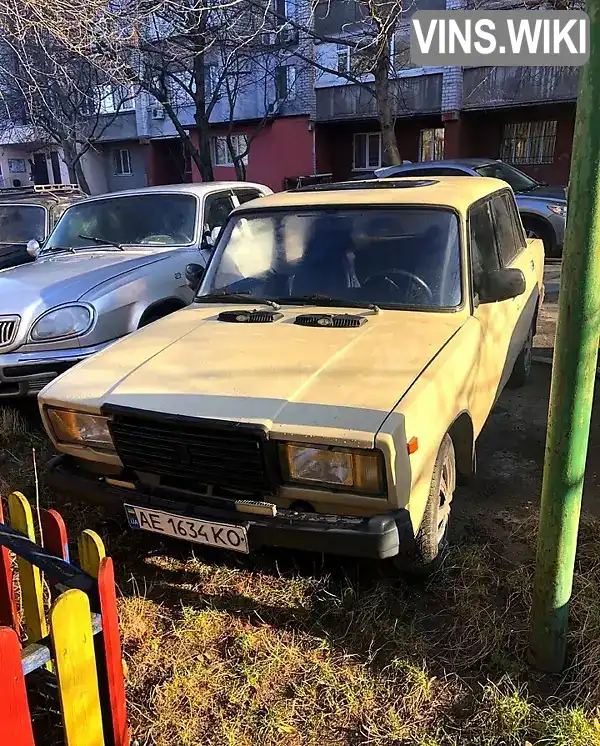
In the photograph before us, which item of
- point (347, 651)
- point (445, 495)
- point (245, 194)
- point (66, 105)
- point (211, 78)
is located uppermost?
point (211, 78)

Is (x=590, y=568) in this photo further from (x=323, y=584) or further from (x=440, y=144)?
(x=440, y=144)

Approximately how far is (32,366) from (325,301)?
7.85 feet

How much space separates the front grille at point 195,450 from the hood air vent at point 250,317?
1.02 meters

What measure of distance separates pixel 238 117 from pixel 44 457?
2189 cm

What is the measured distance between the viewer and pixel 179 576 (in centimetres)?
316

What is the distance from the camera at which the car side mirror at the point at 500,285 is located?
3396 mm

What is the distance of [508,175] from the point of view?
11.2 metres

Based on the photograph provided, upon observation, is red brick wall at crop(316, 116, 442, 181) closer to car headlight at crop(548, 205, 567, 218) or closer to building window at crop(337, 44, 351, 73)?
building window at crop(337, 44, 351, 73)

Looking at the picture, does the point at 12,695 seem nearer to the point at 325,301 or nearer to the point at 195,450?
the point at 195,450

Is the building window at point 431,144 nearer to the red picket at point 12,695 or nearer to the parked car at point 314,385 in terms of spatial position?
the parked car at point 314,385

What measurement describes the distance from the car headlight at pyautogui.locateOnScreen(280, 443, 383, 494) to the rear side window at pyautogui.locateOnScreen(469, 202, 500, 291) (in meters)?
1.54

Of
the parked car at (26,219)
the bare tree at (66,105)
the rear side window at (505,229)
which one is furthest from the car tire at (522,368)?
the bare tree at (66,105)

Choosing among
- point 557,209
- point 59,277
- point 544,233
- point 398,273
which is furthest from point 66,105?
point 398,273

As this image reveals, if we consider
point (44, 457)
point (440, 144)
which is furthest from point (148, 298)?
point (440, 144)
